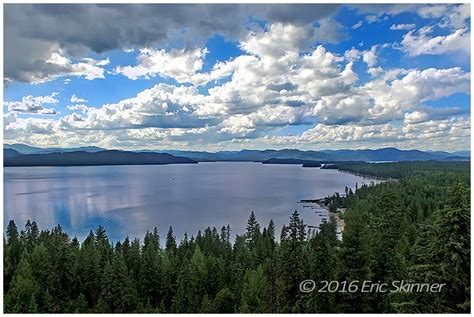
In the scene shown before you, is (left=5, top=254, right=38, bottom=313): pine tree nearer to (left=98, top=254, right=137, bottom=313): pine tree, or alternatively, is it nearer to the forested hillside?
the forested hillside

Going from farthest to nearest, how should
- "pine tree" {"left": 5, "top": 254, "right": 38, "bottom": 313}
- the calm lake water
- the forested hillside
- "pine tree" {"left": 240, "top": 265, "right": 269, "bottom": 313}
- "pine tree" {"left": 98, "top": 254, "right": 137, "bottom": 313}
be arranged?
the calm lake water
"pine tree" {"left": 98, "top": 254, "right": 137, "bottom": 313}
"pine tree" {"left": 5, "top": 254, "right": 38, "bottom": 313}
"pine tree" {"left": 240, "top": 265, "right": 269, "bottom": 313}
the forested hillside

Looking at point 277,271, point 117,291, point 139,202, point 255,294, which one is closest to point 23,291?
point 117,291

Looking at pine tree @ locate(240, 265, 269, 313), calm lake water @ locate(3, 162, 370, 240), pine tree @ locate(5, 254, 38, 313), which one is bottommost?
calm lake water @ locate(3, 162, 370, 240)

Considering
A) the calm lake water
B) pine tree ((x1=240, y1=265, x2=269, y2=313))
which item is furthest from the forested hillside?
the calm lake water

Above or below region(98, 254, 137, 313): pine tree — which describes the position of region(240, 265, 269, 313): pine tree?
above

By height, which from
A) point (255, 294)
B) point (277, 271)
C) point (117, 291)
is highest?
point (277, 271)

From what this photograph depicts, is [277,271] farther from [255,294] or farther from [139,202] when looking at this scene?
[139,202]
